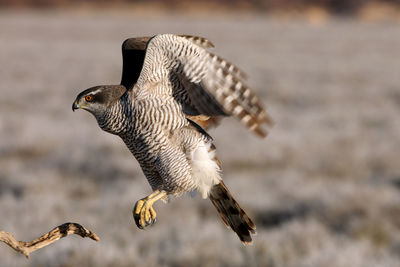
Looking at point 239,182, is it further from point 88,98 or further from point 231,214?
point 88,98

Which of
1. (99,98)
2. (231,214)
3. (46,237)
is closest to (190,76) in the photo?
(99,98)

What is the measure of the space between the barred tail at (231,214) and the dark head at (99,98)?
0.72 meters

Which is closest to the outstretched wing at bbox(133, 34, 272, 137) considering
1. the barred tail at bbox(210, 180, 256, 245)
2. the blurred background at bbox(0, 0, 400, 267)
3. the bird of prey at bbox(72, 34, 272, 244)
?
the bird of prey at bbox(72, 34, 272, 244)

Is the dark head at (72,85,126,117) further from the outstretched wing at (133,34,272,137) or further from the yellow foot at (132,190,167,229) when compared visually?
the yellow foot at (132,190,167,229)

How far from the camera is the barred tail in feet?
7.30

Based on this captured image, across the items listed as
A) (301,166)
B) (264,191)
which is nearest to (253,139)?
(301,166)

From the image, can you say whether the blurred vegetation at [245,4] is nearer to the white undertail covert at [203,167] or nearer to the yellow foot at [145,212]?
the white undertail covert at [203,167]

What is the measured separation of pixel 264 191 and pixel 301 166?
162 centimetres

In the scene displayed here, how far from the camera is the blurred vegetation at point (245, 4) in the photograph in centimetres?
7738

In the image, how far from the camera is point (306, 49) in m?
34.6

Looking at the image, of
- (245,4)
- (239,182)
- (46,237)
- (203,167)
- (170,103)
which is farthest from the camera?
(245,4)

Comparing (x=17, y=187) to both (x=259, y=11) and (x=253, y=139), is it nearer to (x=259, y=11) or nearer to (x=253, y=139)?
(x=253, y=139)

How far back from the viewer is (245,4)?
8188 cm

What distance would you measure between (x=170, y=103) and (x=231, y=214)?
73 centimetres
